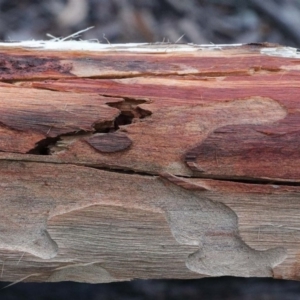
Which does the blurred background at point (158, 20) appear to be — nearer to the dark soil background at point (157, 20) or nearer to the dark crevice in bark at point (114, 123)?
the dark soil background at point (157, 20)

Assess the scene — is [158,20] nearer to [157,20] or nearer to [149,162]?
[157,20]

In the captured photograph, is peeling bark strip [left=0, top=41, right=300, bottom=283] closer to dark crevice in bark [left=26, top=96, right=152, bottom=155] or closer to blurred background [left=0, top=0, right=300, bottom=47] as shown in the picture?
dark crevice in bark [left=26, top=96, right=152, bottom=155]

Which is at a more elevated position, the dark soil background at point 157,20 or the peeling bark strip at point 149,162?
the dark soil background at point 157,20

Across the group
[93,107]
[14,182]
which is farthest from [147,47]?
[14,182]

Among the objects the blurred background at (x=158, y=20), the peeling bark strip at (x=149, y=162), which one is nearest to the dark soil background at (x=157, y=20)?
the blurred background at (x=158, y=20)

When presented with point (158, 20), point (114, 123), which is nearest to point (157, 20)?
point (158, 20)

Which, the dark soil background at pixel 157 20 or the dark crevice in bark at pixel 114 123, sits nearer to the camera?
the dark crevice in bark at pixel 114 123

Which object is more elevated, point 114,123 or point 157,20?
point 157,20

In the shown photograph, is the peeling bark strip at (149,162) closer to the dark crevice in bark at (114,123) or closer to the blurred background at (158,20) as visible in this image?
the dark crevice in bark at (114,123)

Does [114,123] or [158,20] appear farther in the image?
[158,20]
